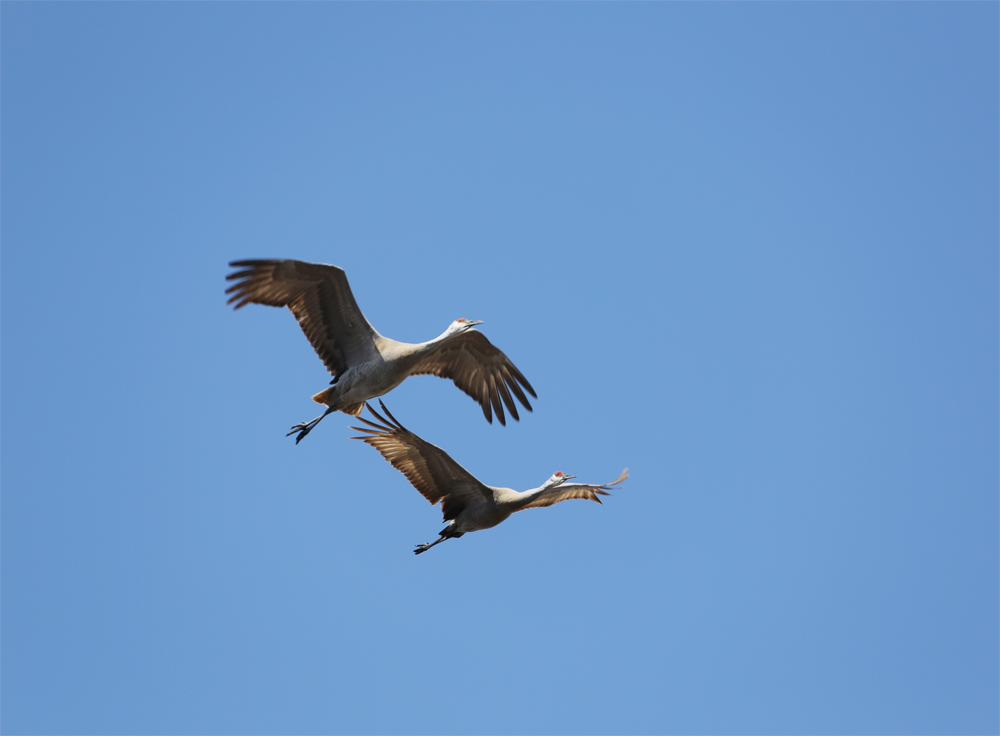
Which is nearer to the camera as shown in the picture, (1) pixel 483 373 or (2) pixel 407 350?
(2) pixel 407 350

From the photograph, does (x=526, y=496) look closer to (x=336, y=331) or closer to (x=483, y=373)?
(x=483, y=373)

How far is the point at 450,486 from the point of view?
18.2 m

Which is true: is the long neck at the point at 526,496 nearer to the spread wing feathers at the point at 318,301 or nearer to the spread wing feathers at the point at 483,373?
the spread wing feathers at the point at 483,373

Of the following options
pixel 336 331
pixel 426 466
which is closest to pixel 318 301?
pixel 336 331

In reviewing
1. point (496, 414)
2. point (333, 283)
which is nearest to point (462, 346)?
point (496, 414)

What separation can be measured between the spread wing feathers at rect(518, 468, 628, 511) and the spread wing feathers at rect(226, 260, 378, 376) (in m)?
3.47

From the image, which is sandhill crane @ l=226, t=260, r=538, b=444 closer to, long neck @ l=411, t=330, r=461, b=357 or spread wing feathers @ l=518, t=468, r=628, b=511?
long neck @ l=411, t=330, r=461, b=357

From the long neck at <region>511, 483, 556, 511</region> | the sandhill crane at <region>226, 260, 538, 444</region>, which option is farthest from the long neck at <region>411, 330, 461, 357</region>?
the long neck at <region>511, 483, 556, 511</region>

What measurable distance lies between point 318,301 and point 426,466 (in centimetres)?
304

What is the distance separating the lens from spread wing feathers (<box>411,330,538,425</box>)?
1873 cm

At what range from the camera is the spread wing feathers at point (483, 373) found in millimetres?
18734

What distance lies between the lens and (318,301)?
1734cm

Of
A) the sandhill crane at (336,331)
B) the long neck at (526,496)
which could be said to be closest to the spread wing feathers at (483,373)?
the sandhill crane at (336,331)

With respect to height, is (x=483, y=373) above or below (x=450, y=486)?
above
